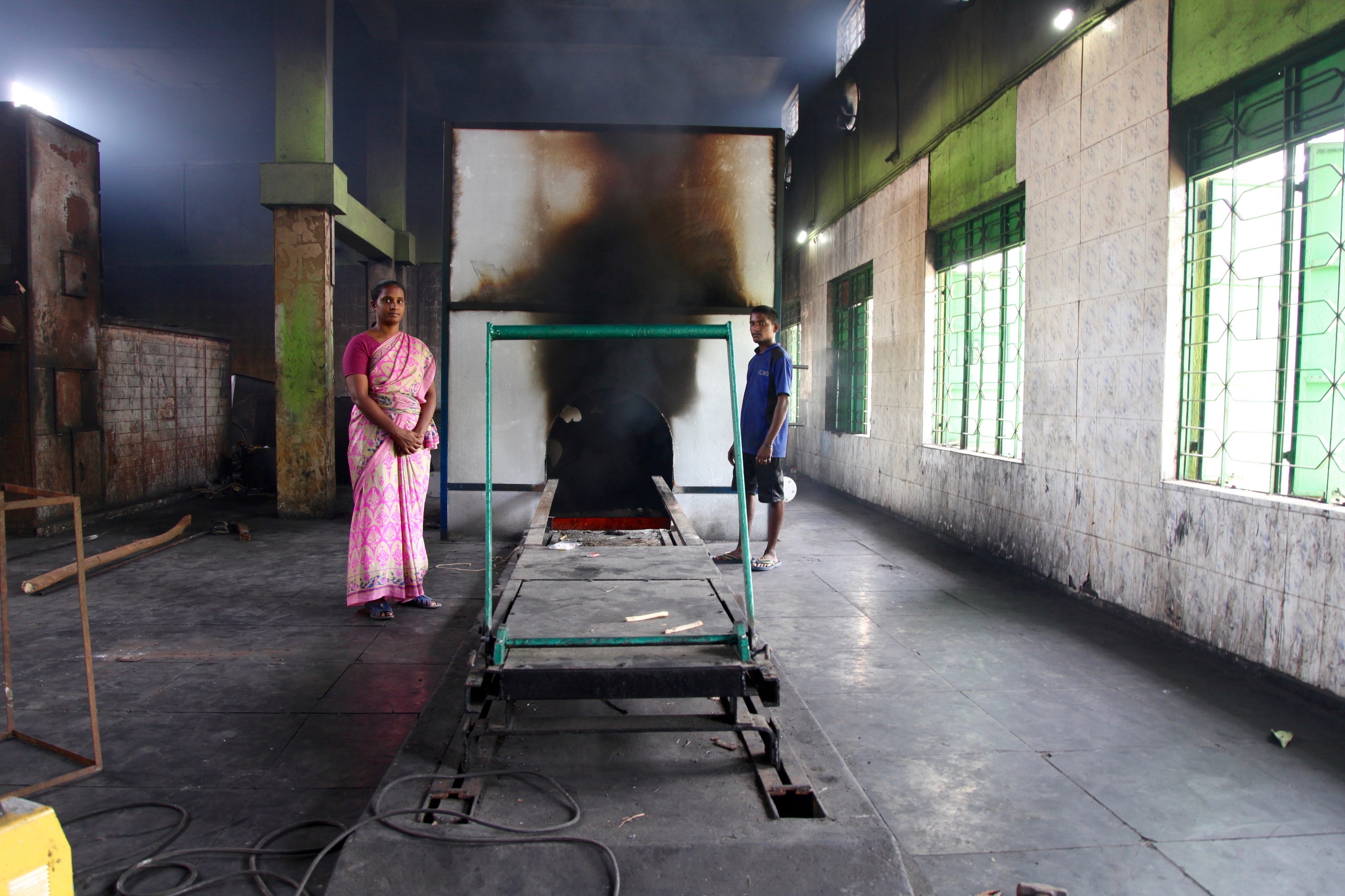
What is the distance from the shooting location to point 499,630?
244cm

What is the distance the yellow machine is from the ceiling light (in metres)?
15.8

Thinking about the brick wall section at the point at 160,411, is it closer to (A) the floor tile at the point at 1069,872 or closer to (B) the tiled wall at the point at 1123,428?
(B) the tiled wall at the point at 1123,428

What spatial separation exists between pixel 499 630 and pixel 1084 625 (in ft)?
11.2

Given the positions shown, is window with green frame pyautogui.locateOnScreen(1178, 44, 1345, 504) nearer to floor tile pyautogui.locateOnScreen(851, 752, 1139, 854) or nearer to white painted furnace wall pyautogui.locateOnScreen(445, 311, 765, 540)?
floor tile pyautogui.locateOnScreen(851, 752, 1139, 854)

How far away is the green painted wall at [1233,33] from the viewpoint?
10.8 ft

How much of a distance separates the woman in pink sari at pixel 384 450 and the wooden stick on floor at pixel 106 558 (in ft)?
5.09

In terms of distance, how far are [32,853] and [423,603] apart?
10.9 ft

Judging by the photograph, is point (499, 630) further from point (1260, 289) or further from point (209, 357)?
point (209, 357)

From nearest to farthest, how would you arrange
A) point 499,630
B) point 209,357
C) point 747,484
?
point 499,630
point 747,484
point 209,357

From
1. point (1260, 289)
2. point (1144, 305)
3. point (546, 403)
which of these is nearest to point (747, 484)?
point (546, 403)

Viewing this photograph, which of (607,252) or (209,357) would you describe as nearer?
(607,252)

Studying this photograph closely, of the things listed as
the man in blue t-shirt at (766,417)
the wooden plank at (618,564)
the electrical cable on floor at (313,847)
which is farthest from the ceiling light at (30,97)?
the electrical cable on floor at (313,847)

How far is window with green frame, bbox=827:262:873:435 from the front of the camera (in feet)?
30.1

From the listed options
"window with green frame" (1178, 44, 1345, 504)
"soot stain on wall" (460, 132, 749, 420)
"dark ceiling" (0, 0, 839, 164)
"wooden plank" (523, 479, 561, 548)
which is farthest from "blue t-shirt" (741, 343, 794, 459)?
"dark ceiling" (0, 0, 839, 164)
